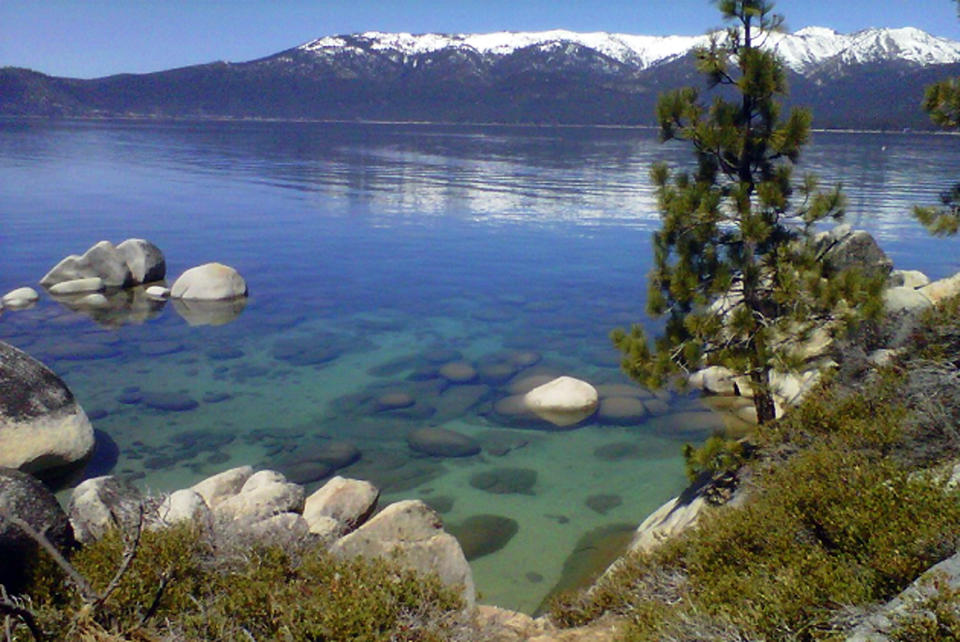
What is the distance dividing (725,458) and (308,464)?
7.54 meters

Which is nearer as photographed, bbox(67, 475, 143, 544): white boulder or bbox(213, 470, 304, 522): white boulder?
bbox(67, 475, 143, 544): white boulder

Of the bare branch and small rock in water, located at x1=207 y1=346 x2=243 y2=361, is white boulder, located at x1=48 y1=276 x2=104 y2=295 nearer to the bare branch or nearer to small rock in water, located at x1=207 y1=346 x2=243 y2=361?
small rock in water, located at x1=207 y1=346 x2=243 y2=361

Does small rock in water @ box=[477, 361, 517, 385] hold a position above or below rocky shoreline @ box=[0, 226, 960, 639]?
below

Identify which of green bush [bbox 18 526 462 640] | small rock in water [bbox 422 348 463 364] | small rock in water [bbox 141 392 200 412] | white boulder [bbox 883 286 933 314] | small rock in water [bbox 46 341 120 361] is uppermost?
white boulder [bbox 883 286 933 314]

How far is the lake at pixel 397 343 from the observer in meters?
12.8

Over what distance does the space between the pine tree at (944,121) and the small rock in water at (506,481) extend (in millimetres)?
7899

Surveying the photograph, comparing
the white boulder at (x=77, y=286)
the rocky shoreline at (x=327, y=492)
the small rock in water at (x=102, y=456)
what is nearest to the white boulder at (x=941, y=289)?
the rocky shoreline at (x=327, y=492)

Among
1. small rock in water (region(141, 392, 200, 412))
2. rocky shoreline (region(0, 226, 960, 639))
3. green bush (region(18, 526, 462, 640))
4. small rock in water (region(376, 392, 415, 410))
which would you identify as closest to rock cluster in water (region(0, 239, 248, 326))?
small rock in water (region(141, 392, 200, 412))

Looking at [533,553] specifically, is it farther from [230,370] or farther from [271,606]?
[230,370]

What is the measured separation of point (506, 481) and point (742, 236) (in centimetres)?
592

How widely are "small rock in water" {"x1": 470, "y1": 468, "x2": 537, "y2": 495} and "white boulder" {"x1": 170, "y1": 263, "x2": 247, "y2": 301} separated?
46.2ft

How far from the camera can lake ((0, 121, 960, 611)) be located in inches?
504

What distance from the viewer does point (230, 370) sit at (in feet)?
58.9

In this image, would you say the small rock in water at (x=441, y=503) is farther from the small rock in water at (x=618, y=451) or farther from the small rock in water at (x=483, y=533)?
the small rock in water at (x=618, y=451)
